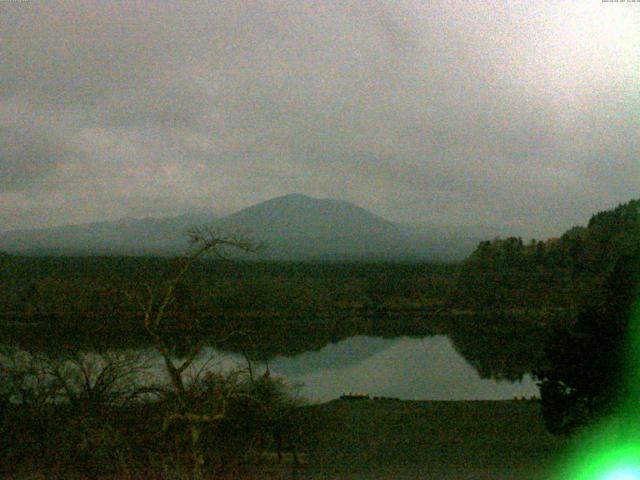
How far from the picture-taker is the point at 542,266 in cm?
4600

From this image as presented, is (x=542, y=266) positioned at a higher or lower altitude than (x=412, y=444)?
higher

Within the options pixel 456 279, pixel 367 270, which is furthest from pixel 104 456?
pixel 367 270

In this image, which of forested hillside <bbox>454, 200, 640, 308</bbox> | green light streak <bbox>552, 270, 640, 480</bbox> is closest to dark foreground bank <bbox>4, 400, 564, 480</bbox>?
green light streak <bbox>552, 270, 640, 480</bbox>

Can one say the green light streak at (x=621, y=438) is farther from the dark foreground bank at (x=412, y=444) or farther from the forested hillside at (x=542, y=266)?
the forested hillside at (x=542, y=266)

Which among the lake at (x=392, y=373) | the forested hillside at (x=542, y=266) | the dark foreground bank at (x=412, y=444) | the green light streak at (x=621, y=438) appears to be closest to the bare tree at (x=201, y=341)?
the dark foreground bank at (x=412, y=444)

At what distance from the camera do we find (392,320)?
41.2m

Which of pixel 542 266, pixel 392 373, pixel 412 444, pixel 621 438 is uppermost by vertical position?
pixel 542 266

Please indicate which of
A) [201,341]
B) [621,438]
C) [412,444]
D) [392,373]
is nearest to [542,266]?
[392,373]

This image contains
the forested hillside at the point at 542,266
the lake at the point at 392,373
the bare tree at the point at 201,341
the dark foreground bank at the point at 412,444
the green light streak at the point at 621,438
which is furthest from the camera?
the forested hillside at the point at 542,266

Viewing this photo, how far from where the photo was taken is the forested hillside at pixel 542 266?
38406 millimetres

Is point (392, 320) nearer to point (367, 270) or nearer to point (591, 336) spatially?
point (367, 270)

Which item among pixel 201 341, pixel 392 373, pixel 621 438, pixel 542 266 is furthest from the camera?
pixel 542 266

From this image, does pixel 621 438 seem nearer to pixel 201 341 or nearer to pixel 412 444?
pixel 412 444

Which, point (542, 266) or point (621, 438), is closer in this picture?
point (621, 438)
